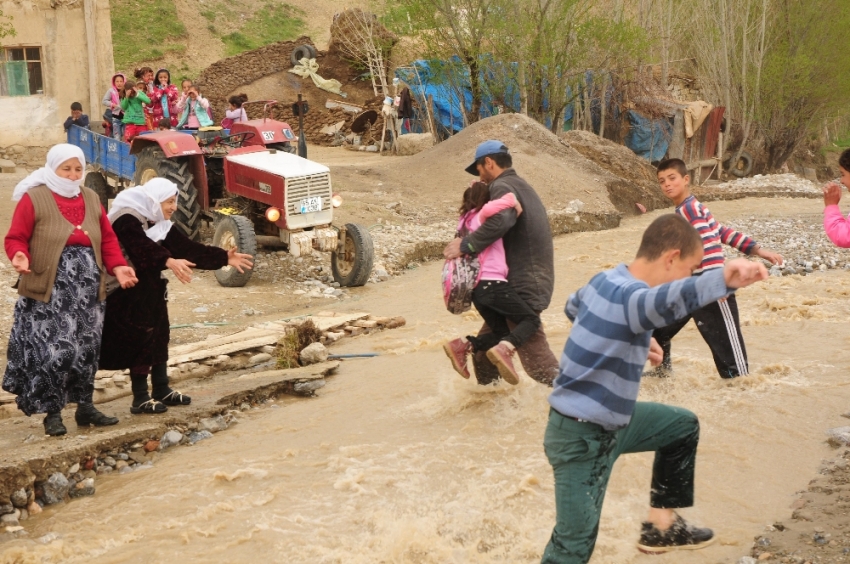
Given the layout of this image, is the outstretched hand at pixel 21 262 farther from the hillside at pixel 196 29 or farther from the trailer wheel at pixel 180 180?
the hillside at pixel 196 29

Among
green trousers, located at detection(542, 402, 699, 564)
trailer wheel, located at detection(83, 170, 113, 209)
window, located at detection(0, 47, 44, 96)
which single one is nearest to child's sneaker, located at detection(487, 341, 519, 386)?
green trousers, located at detection(542, 402, 699, 564)

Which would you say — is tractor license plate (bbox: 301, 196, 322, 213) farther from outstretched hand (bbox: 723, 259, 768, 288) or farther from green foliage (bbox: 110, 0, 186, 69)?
green foliage (bbox: 110, 0, 186, 69)

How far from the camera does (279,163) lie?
36.2 feet

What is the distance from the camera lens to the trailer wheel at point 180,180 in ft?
36.6

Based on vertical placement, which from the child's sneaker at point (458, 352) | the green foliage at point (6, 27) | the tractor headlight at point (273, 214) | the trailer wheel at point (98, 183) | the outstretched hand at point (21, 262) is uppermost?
the green foliage at point (6, 27)

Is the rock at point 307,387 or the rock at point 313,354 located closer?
the rock at point 307,387

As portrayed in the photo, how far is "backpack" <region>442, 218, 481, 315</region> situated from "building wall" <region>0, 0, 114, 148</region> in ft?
49.9

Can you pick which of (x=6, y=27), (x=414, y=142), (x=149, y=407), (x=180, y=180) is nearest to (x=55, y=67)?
(x=6, y=27)

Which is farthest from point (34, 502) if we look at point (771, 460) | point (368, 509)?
point (771, 460)

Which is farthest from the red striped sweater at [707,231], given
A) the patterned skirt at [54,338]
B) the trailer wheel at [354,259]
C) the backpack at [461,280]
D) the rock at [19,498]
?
the trailer wheel at [354,259]

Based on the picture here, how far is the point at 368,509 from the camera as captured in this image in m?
4.83

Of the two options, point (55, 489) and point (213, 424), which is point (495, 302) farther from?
point (55, 489)

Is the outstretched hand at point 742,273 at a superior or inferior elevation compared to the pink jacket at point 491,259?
superior

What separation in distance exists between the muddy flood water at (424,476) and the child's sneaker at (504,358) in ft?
1.34
